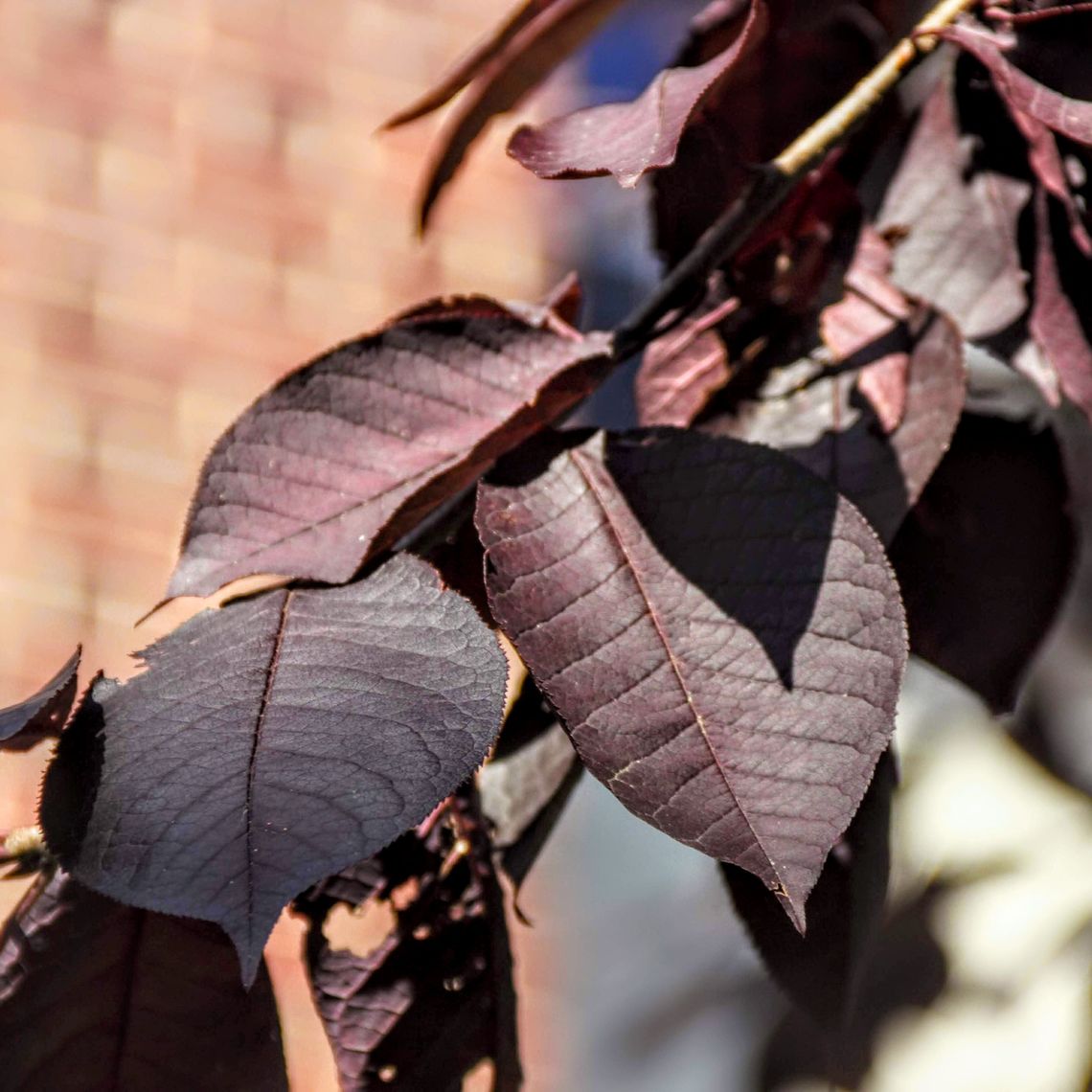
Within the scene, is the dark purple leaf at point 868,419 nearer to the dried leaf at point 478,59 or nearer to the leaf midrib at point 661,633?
the leaf midrib at point 661,633

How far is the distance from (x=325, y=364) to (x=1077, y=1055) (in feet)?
1.59

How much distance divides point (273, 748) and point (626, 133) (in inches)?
6.3

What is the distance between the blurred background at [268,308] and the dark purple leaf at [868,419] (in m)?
0.60

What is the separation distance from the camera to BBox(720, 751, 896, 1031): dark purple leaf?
37cm

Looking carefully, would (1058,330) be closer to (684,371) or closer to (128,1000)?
(684,371)

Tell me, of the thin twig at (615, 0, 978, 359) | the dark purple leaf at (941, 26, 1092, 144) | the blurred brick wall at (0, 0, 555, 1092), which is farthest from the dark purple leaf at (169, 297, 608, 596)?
the blurred brick wall at (0, 0, 555, 1092)

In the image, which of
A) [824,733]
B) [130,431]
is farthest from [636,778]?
[130,431]

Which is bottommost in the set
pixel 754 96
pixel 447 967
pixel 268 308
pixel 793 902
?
pixel 268 308

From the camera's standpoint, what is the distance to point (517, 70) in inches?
20.1

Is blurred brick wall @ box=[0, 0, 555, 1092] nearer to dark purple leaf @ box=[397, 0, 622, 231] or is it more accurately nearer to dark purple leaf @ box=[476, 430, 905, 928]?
dark purple leaf @ box=[397, 0, 622, 231]

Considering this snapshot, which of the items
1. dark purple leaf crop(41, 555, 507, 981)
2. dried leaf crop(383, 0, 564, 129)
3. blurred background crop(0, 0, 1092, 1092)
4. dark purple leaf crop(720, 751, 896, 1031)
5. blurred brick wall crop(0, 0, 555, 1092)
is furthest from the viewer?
blurred brick wall crop(0, 0, 555, 1092)

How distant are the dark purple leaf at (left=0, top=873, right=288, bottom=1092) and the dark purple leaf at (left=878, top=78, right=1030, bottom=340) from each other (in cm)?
29

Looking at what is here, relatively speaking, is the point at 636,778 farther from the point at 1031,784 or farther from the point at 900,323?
the point at 1031,784

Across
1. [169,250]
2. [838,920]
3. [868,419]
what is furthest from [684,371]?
[169,250]
